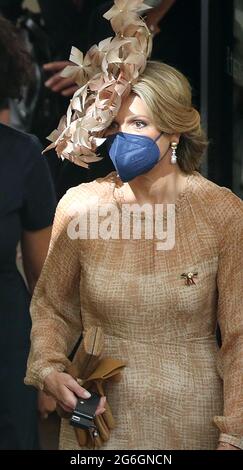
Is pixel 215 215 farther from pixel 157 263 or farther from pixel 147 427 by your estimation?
pixel 147 427

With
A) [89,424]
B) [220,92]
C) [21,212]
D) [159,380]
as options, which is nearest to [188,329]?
[159,380]

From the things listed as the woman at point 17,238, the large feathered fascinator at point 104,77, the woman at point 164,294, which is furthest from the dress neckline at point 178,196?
the woman at point 17,238

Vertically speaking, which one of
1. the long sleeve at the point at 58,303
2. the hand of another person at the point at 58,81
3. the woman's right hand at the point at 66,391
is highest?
the hand of another person at the point at 58,81

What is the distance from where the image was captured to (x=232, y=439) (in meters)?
3.04

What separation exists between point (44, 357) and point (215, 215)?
2.02ft

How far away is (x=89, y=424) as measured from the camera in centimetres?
306

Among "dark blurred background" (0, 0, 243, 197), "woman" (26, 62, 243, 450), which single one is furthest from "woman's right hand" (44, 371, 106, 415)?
"dark blurred background" (0, 0, 243, 197)

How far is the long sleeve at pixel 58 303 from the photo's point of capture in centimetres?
320

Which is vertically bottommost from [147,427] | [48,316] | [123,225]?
[147,427]

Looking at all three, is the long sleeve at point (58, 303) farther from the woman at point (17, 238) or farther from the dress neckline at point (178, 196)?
the woman at point (17, 238)

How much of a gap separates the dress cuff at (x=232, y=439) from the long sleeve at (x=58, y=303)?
1.57 feet

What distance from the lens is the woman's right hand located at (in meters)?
3.07

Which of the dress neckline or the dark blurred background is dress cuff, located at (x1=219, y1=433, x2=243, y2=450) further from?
→ the dark blurred background

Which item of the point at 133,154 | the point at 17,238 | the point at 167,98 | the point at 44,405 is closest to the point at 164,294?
the point at 133,154
